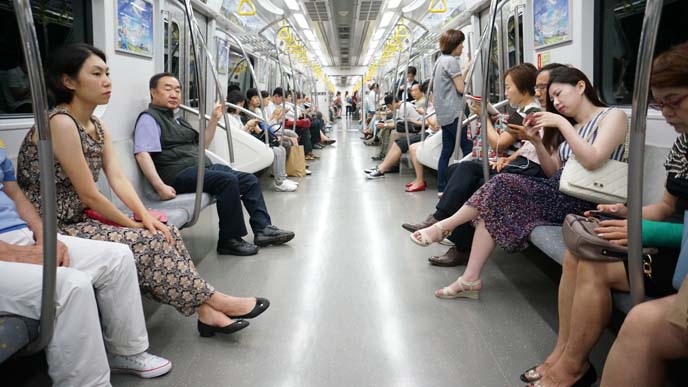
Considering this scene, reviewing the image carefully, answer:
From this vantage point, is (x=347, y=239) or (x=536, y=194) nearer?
(x=536, y=194)

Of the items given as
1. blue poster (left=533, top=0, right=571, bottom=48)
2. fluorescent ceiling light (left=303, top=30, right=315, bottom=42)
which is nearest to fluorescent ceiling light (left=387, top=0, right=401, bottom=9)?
fluorescent ceiling light (left=303, top=30, right=315, bottom=42)

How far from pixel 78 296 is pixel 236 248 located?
6.52 feet

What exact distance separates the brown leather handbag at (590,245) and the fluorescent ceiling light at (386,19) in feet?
37.4

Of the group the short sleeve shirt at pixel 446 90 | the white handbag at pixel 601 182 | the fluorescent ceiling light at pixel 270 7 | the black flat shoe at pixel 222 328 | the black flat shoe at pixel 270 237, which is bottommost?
the black flat shoe at pixel 222 328

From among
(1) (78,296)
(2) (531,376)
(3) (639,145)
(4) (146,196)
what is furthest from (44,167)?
(4) (146,196)

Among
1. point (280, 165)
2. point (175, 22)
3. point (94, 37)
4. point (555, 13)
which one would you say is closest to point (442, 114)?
point (555, 13)

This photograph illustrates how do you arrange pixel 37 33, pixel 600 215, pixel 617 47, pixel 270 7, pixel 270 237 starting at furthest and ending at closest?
pixel 270 7 < pixel 270 237 < pixel 617 47 < pixel 37 33 < pixel 600 215

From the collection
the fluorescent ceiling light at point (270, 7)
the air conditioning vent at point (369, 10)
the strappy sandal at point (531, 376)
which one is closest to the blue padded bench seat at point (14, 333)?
the strappy sandal at point (531, 376)

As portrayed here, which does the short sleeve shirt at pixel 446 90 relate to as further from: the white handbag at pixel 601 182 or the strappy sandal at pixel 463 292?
the white handbag at pixel 601 182

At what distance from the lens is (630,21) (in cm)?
315

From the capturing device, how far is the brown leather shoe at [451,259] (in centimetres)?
336

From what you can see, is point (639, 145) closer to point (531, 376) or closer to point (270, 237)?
A: point (531, 376)

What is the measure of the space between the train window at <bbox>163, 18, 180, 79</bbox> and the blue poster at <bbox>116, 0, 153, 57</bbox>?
2.17 feet

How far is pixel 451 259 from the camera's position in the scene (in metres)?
3.37
